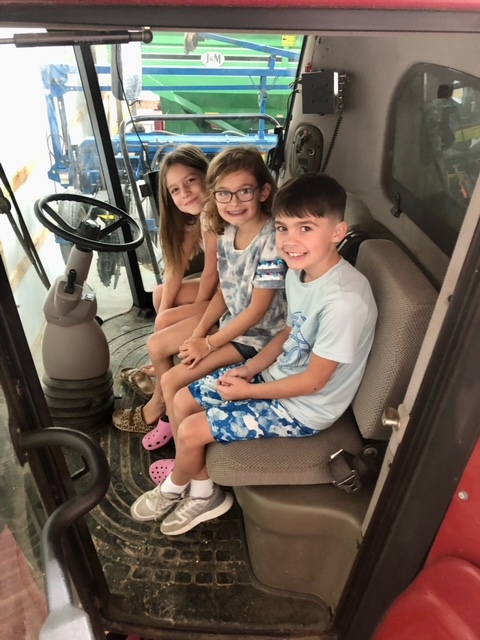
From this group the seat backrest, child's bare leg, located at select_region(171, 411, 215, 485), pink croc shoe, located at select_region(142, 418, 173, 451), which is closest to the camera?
the seat backrest

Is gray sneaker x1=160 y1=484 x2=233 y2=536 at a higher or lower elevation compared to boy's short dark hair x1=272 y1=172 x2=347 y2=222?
lower

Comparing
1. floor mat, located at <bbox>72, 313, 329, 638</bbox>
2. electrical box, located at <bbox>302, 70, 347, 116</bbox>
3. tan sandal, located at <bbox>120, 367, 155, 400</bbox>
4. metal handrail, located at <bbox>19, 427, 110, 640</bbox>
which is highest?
electrical box, located at <bbox>302, 70, 347, 116</bbox>

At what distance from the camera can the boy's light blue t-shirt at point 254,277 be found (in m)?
1.71

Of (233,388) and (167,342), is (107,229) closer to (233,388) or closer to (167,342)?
(167,342)

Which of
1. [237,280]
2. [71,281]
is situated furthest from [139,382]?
[237,280]

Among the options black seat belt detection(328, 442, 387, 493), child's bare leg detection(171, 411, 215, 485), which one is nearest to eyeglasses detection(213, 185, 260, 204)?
child's bare leg detection(171, 411, 215, 485)

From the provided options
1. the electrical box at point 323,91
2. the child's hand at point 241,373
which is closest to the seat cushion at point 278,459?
the child's hand at point 241,373

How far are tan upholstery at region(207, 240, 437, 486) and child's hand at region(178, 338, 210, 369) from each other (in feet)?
1.37

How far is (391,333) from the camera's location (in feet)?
4.41

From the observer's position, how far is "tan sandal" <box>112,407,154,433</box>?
225cm

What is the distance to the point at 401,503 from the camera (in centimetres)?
119

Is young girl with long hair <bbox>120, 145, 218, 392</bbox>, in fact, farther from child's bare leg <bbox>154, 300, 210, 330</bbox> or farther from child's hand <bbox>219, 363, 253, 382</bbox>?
child's hand <bbox>219, 363, 253, 382</bbox>

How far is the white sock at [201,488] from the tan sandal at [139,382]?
757mm

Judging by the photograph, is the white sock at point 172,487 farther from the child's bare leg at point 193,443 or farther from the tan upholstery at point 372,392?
the tan upholstery at point 372,392
